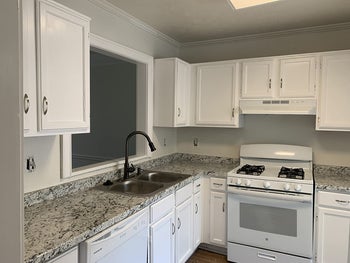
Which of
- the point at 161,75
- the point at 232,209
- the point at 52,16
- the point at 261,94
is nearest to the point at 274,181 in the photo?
the point at 232,209

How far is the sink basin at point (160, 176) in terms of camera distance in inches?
107

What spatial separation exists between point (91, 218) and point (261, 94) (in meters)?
2.18

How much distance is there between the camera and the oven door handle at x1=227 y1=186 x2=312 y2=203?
2.44m

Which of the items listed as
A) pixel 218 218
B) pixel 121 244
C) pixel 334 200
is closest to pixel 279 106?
pixel 334 200

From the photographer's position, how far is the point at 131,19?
268cm

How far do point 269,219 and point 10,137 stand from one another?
250 cm

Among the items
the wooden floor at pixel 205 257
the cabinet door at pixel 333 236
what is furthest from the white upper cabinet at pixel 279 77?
the wooden floor at pixel 205 257

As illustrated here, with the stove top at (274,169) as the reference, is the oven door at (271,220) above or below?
below

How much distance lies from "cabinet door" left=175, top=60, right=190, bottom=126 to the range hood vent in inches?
26.5

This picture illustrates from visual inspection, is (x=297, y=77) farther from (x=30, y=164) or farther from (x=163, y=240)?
(x=30, y=164)

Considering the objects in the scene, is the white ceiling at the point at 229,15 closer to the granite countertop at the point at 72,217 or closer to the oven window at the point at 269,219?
Result: the granite countertop at the point at 72,217

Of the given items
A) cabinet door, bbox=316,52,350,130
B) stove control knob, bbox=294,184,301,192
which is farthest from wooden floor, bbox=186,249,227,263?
cabinet door, bbox=316,52,350,130

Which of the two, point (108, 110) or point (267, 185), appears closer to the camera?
point (267, 185)

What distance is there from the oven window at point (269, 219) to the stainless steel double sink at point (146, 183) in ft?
2.35
